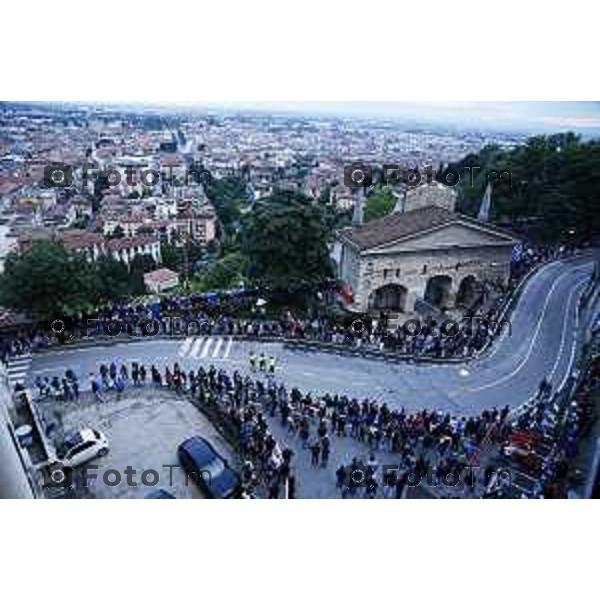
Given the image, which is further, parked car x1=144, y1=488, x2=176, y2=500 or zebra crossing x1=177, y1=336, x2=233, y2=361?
zebra crossing x1=177, y1=336, x2=233, y2=361

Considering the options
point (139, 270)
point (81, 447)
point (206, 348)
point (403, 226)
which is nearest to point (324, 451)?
point (81, 447)

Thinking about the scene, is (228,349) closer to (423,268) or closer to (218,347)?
(218,347)

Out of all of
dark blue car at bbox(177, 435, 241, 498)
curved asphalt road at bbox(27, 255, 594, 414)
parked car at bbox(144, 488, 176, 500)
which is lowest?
parked car at bbox(144, 488, 176, 500)

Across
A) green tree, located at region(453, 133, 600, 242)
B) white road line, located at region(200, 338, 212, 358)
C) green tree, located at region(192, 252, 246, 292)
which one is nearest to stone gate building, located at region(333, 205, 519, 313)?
green tree, located at region(453, 133, 600, 242)

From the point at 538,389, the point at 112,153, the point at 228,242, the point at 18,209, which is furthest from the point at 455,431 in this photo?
the point at 228,242

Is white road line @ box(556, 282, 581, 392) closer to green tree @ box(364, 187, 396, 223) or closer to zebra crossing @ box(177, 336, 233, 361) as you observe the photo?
green tree @ box(364, 187, 396, 223)

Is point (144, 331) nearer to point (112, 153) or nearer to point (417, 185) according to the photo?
point (112, 153)
